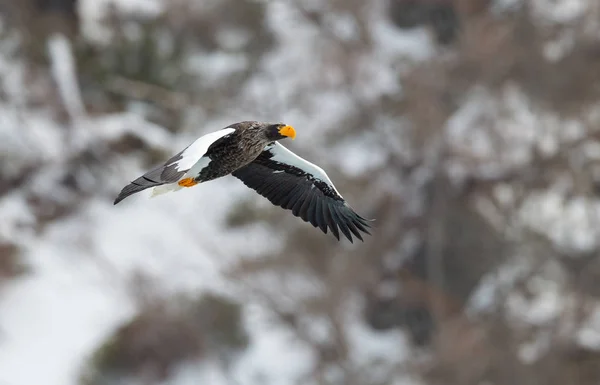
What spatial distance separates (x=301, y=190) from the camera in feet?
23.9

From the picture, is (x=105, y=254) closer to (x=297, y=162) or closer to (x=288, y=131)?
(x=297, y=162)

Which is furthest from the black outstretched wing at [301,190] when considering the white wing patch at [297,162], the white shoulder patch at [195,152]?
the white shoulder patch at [195,152]

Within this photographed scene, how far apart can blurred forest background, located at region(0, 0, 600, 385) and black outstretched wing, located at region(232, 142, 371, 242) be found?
29.3 feet

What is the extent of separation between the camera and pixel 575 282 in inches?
730

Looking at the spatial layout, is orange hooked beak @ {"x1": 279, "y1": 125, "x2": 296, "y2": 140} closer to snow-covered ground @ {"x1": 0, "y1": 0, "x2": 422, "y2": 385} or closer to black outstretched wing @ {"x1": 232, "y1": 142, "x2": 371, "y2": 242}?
black outstretched wing @ {"x1": 232, "y1": 142, "x2": 371, "y2": 242}

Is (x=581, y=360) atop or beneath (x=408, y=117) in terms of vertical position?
beneath

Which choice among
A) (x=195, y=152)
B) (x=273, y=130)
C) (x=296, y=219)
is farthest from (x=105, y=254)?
(x=195, y=152)

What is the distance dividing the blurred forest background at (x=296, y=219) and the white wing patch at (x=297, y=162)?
9.09 m

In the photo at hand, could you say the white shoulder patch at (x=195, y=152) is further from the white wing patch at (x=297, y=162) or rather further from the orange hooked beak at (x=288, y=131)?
the white wing patch at (x=297, y=162)

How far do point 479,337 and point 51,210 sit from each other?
7.88m

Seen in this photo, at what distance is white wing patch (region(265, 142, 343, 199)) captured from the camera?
714 cm

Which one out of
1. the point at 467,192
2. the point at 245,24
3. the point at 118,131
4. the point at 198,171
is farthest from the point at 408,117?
the point at 198,171

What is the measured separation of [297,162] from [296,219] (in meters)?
10.3

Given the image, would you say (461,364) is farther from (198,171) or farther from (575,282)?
(198,171)
